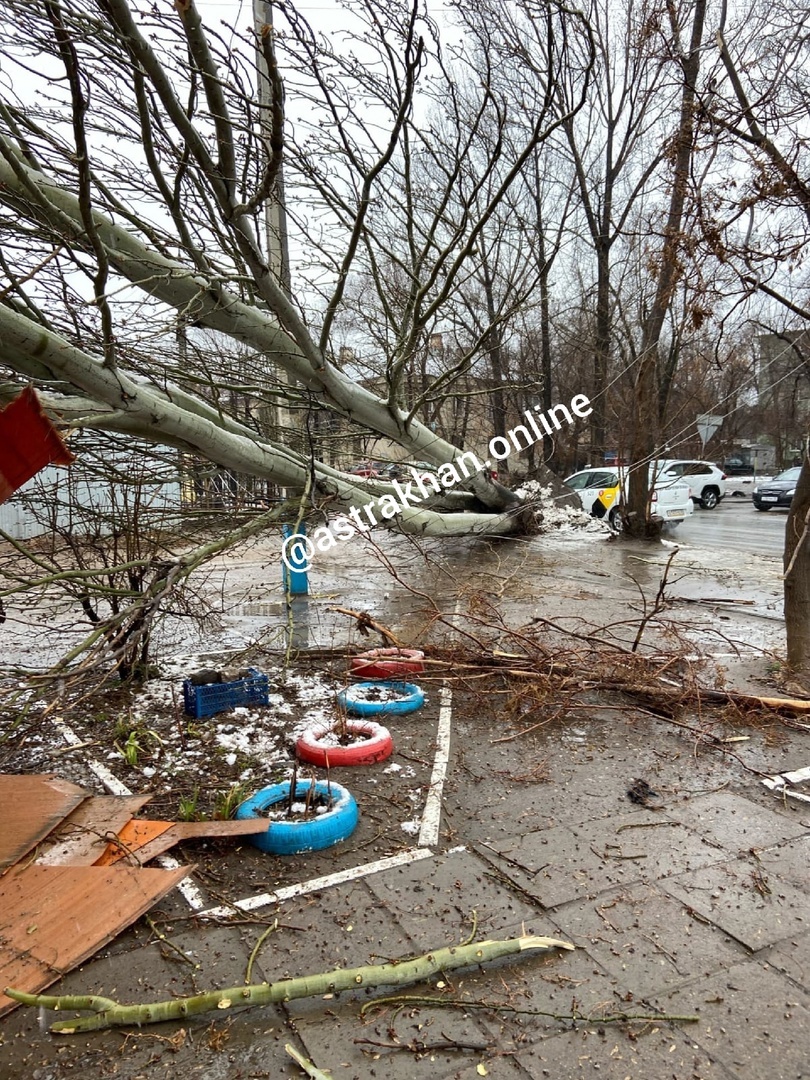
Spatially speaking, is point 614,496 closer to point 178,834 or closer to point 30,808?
point 178,834

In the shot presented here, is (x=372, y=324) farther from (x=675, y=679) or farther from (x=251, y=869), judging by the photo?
(x=251, y=869)

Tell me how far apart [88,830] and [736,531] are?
59.6ft

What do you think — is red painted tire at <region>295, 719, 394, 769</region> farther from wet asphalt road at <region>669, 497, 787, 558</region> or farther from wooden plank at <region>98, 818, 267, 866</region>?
wet asphalt road at <region>669, 497, 787, 558</region>

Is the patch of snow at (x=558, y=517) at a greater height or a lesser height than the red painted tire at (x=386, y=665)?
greater

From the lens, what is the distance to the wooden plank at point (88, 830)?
2.88 m

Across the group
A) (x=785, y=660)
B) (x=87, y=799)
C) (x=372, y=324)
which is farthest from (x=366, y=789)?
(x=372, y=324)

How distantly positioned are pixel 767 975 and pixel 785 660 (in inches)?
154

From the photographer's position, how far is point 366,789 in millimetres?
3689

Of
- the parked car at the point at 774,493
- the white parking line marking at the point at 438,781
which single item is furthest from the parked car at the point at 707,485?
the white parking line marking at the point at 438,781

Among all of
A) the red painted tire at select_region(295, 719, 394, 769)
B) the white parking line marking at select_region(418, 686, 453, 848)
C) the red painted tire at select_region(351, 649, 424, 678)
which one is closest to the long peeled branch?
the white parking line marking at select_region(418, 686, 453, 848)

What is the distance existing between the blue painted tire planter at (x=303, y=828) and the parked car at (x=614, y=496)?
12.0 metres

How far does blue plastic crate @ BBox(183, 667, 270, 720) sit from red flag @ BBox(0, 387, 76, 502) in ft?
9.29

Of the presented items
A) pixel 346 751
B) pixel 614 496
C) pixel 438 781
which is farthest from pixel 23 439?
pixel 614 496

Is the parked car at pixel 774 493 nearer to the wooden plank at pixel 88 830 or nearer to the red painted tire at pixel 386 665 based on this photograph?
the red painted tire at pixel 386 665
